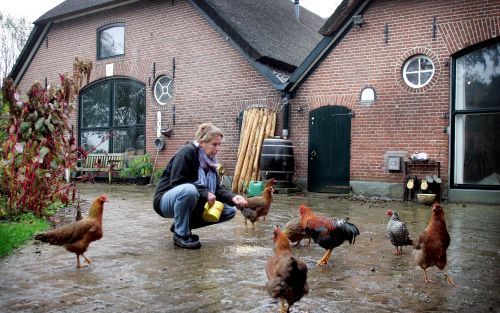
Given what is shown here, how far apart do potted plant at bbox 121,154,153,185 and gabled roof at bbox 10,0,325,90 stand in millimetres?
4578

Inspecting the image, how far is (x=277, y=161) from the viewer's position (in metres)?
11.8

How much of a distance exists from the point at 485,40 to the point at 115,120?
11.7 metres

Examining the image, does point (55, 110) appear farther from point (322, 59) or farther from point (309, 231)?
point (322, 59)

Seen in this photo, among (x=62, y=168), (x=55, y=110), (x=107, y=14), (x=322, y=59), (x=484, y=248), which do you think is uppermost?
(x=107, y=14)

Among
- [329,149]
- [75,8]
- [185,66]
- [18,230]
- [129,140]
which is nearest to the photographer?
[18,230]

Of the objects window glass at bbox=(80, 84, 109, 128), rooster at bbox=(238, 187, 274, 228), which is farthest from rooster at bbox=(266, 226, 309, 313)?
window glass at bbox=(80, 84, 109, 128)

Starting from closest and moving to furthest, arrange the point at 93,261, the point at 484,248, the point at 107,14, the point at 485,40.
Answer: the point at 93,261, the point at 484,248, the point at 485,40, the point at 107,14

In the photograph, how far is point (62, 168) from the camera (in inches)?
267

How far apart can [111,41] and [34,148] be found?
1144 centimetres

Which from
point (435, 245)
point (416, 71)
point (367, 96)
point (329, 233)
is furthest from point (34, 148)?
point (416, 71)

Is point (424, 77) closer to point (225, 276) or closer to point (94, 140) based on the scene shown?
point (225, 276)

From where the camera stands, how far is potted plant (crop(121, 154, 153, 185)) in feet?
48.9

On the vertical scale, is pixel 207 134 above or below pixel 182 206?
above

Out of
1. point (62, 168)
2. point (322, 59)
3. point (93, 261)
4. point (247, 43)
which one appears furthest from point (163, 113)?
point (93, 261)
